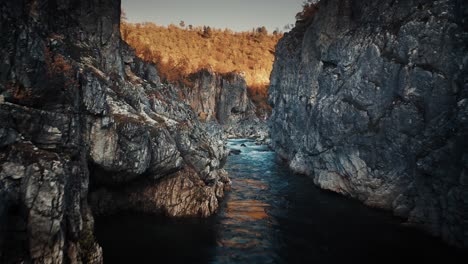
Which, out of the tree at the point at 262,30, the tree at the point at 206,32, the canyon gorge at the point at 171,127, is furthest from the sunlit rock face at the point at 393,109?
the tree at the point at 262,30

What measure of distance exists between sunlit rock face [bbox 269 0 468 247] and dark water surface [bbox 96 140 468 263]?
7.52 feet

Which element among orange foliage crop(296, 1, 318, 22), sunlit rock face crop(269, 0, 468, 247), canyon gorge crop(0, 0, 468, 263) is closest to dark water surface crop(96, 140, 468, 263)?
canyon gorge crop(0, 0, 468, 263)

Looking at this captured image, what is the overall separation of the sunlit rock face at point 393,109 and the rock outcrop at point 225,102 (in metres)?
52.6

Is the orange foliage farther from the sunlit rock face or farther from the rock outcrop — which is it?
the rock outcrop

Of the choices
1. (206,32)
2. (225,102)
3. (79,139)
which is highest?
(206,32)

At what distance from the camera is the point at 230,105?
99.1 metres

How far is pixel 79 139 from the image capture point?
51.3ft

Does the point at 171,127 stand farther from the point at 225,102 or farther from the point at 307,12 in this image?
the point at 225,102

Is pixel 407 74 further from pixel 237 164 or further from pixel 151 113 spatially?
pixel 237 164

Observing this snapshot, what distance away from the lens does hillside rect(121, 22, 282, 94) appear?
93875 mm

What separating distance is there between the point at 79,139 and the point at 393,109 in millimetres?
22766

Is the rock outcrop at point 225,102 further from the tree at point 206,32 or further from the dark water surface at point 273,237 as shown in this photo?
the dark water surface at point 273,237

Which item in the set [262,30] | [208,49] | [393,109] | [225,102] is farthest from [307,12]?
[262,30]

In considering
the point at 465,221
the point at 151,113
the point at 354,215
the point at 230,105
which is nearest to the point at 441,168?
the point at 465,221
